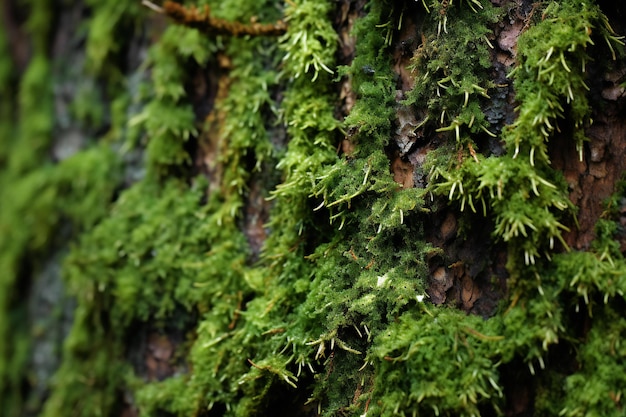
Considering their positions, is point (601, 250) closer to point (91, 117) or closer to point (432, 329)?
point (432, 329)

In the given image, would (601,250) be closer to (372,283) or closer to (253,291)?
(372,283)

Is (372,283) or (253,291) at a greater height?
(372,283)

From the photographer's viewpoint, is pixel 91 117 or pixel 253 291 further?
pixel 91 117

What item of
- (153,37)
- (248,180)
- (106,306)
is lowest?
(106,306)

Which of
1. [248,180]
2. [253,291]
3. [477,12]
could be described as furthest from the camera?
[248,180]

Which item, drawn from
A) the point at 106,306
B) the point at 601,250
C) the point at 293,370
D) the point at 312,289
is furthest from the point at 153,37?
the point at 601,250

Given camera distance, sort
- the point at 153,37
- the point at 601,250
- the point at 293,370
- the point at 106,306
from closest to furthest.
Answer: the point at 601,250
the point at 293,370
the point at 106,306
the point at 153,37
